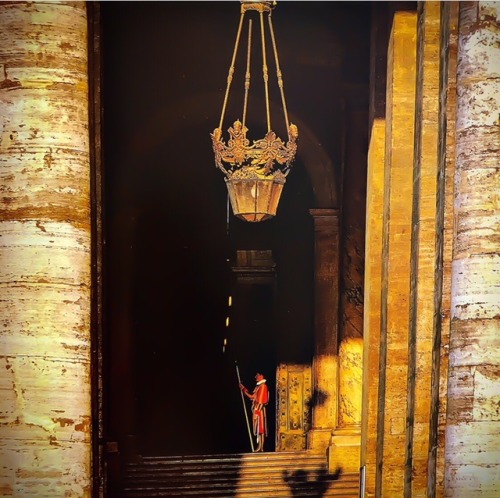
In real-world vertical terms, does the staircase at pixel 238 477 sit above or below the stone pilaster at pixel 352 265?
below

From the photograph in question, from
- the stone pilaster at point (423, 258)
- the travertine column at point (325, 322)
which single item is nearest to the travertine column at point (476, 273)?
the stone pilaster at point (423, 258)

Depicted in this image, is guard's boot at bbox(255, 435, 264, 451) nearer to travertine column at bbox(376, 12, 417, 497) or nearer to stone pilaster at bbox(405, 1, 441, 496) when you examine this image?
travertine column at bbox(376, 12, 417, 497)

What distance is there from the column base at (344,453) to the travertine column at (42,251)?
6.25 m

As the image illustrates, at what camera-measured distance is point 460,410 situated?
5.11 m

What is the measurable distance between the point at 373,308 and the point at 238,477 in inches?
155

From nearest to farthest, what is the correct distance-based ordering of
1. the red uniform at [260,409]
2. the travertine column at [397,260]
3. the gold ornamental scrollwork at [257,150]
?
1. the gold ornamental scrollwork at [257,150]
2. the travertine column at [397,260]
3. the red uniform at [260,409]

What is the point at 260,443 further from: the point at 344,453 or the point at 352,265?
the point at 352,265

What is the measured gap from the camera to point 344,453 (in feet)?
35.2

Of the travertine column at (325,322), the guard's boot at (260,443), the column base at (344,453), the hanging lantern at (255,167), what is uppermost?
the hanging lantern at (255,167)

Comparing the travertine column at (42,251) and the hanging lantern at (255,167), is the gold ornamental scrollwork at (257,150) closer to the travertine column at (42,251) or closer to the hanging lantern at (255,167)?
the hanging lantern at (255,167)

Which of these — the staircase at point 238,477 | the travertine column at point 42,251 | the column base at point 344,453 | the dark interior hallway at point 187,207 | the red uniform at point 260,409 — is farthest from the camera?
the red uniform at point 260,409

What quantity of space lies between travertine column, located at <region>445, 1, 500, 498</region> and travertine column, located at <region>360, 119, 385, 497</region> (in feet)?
8.47

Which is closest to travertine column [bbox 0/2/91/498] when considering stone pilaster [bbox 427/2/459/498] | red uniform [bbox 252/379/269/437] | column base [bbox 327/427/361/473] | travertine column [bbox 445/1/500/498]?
stone pilaster [bbox 427/2/459/498]

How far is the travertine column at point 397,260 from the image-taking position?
22.8 feet
